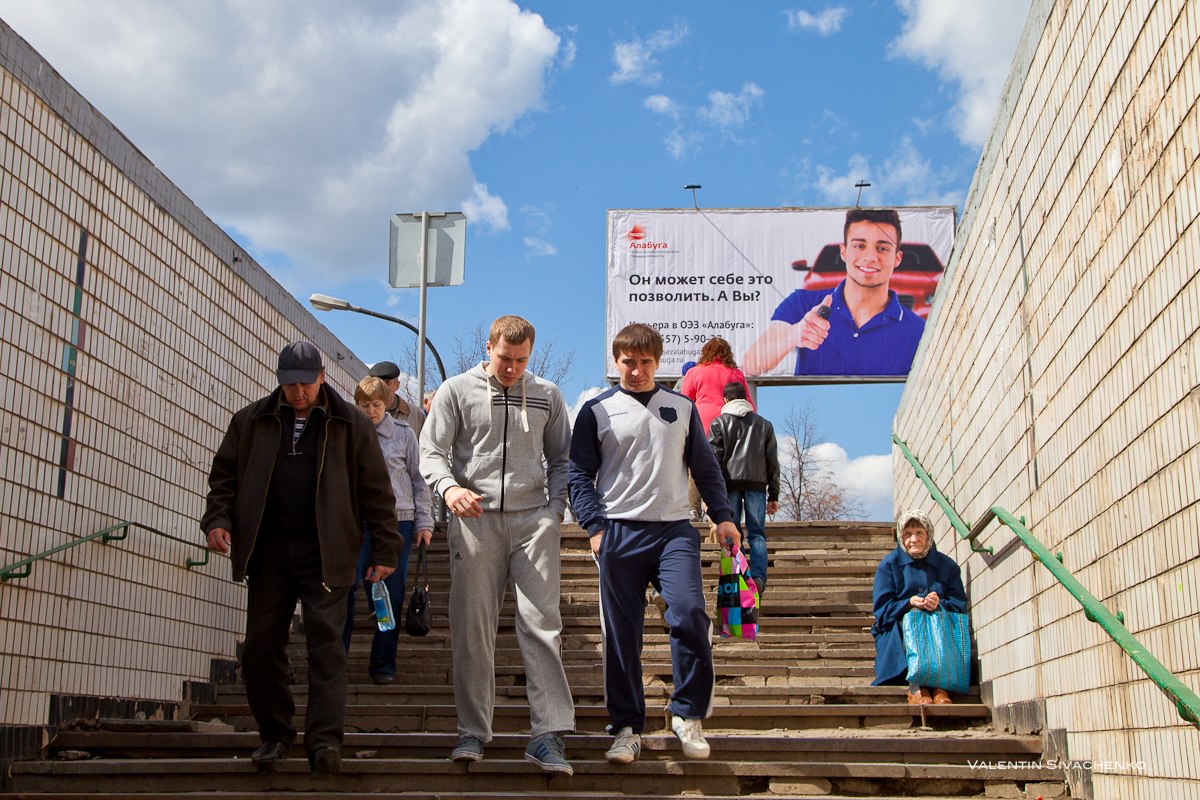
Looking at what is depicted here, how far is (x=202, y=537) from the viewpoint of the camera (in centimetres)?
789

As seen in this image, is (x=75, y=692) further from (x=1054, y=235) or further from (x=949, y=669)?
(x=1054, y=235)

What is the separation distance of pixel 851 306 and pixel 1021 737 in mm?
13929

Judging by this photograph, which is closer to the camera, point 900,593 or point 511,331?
point 511,331

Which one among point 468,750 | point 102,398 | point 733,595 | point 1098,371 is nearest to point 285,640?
point 468,750

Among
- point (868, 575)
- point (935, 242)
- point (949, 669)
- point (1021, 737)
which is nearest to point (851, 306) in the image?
point (935, 242)

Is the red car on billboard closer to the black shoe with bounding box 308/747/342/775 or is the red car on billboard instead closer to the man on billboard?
the man on billboard

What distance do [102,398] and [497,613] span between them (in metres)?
2.72

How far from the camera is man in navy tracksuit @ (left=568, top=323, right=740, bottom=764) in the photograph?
5199mm

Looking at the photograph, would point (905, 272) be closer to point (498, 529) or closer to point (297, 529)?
point (498, 529)

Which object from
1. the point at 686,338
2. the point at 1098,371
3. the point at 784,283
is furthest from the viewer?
the point at 784,283

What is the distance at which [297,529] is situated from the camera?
5.32 metres

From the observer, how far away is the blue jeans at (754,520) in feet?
27.7

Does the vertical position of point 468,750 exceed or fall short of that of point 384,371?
it falls short

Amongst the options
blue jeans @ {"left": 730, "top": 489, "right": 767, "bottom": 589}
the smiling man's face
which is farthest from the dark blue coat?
the smiling man's face
